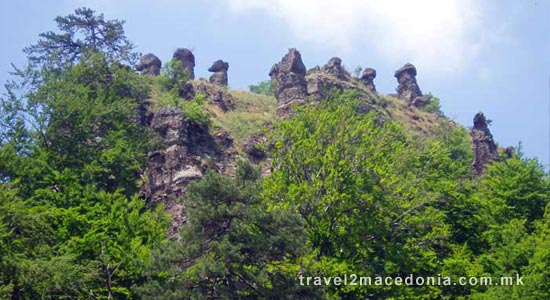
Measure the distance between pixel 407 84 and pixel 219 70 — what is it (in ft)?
65.4

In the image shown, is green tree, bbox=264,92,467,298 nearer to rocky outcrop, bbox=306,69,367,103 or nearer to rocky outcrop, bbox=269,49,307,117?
rocky outcrop, bbox=269,49,307,117

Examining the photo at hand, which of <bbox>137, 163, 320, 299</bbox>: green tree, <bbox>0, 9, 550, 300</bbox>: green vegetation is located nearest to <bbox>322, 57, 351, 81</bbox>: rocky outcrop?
<bbox>0, 9, 550, 300</bbox>: green vegetation

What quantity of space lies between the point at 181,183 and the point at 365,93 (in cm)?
2980

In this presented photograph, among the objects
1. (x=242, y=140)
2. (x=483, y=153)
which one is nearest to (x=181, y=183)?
(x=242, y=140)

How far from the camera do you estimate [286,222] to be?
26.1 m

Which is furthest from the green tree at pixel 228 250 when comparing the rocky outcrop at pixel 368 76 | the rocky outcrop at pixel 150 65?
the rocky outcrop at pixel 368 76

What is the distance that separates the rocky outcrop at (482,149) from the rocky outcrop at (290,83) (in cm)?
1357

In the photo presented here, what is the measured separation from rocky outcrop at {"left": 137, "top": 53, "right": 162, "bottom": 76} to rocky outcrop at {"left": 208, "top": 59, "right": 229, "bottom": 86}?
590 centimetres

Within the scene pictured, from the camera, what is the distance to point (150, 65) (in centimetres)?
6525

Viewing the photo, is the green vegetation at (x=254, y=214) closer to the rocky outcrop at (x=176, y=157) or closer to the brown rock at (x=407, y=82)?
the rocky outcrop at (x=176, y=157)

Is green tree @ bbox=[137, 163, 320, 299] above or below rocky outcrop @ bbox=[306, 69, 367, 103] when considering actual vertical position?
below

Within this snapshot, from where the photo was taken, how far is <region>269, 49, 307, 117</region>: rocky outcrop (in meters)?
55.8

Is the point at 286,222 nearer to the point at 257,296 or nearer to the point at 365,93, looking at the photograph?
the point at 257,296

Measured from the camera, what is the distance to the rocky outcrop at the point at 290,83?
2196 inches
